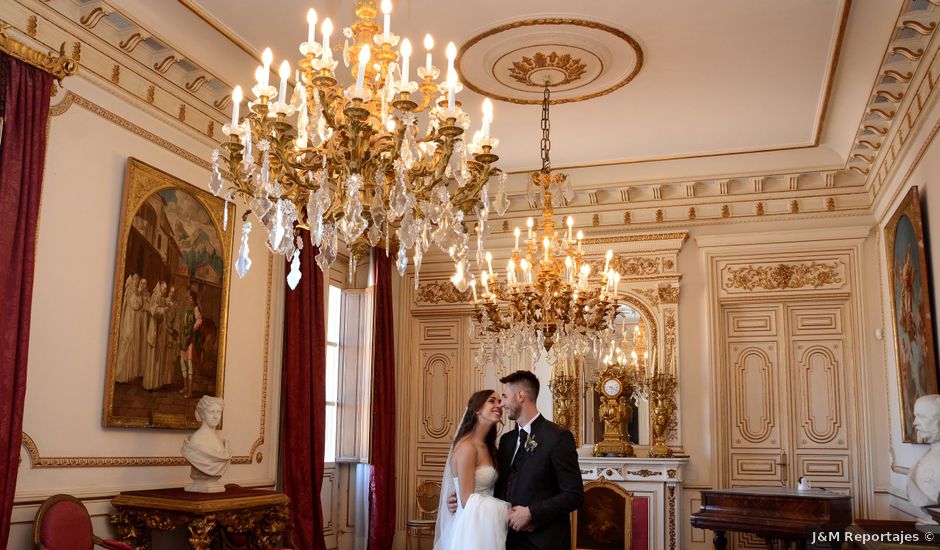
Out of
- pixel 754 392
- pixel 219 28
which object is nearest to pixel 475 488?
pixel 219 28

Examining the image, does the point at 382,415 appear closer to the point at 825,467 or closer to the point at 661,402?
the point at 661,402

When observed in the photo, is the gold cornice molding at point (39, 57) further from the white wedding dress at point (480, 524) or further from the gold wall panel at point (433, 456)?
the gold wall panel at point (433, 456)

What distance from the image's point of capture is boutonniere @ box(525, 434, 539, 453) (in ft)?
14.3

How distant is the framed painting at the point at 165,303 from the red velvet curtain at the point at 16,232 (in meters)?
0.82

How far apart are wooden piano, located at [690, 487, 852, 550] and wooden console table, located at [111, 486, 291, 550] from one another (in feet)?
10.9

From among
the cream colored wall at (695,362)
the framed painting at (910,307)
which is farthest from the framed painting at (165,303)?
the framed painting at (910,307)

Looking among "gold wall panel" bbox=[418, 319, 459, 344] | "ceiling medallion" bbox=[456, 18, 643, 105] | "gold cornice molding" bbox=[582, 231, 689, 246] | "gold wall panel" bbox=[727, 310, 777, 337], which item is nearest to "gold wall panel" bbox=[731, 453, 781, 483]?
"gold wall panel" bbox=[727, 310, 777, 337]

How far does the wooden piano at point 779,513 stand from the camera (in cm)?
607

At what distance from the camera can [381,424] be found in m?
9.00

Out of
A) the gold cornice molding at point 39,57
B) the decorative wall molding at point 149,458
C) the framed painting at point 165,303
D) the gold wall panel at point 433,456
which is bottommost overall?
the gold wall panel at point 433,456

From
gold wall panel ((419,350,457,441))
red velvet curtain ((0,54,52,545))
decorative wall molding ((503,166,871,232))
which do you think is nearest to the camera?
red velvet curtain ((0,54,52,545))

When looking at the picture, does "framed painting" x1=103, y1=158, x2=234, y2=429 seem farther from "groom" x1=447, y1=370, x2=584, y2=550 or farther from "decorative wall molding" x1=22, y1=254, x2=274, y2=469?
"groom" x1=447, y1=370, x2=584, y2=550

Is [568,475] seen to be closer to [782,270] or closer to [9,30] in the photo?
[9,30]

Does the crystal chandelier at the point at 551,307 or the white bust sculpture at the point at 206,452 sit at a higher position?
Result: the crystal chandelier at the point at 551,307
